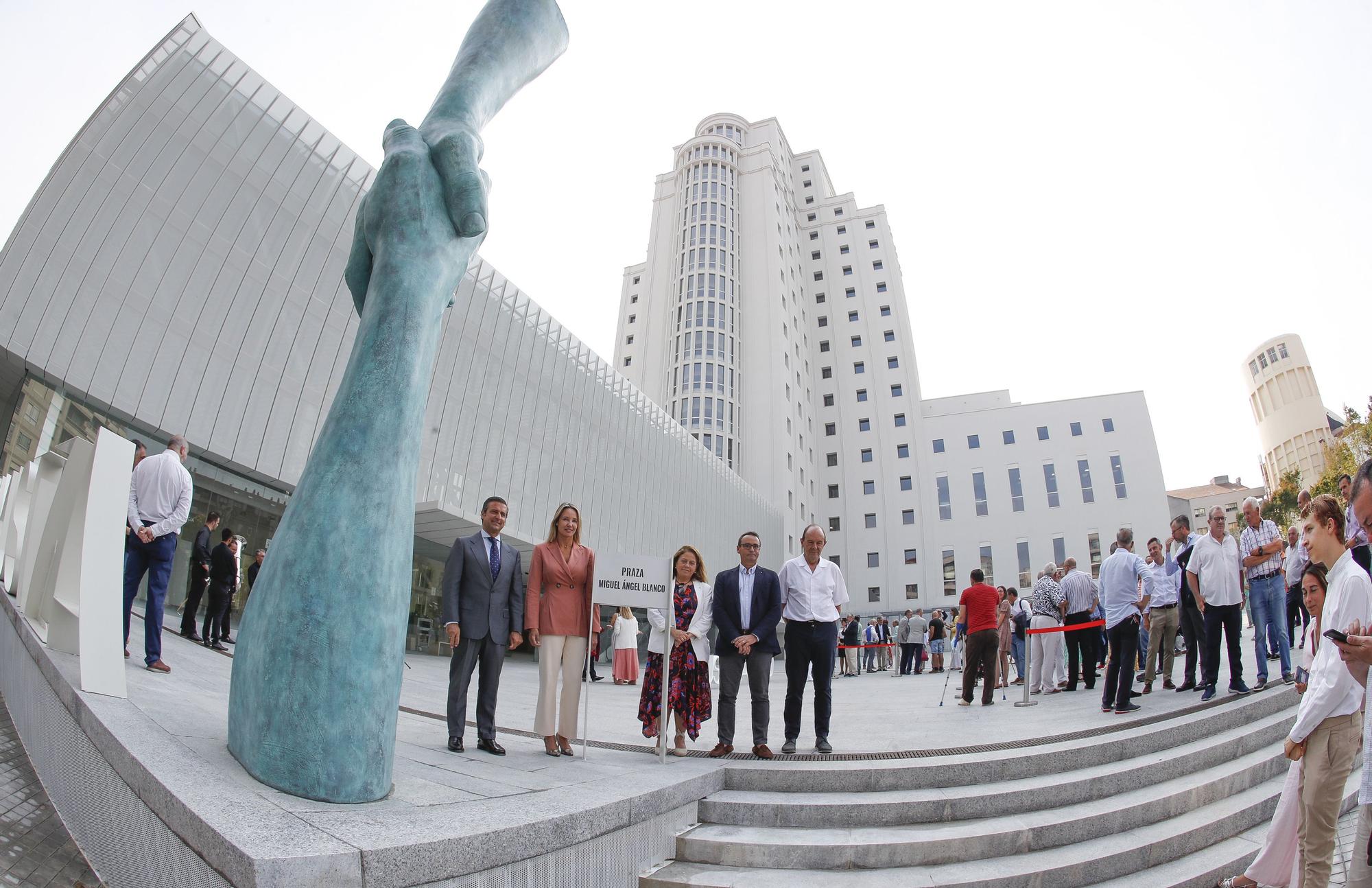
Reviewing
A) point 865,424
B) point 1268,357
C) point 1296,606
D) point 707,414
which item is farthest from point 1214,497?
point 1296,606

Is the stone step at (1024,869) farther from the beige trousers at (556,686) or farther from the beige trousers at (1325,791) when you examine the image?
the beige trousers at (556,686)

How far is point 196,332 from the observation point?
15.3 m

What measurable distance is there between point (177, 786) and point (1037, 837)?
4390 mm

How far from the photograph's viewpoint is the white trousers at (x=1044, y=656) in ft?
32.5

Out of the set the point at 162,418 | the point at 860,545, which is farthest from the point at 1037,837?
the point at 860,545

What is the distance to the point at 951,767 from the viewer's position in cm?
491

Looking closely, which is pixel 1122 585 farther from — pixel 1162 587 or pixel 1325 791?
pixel 1325 791

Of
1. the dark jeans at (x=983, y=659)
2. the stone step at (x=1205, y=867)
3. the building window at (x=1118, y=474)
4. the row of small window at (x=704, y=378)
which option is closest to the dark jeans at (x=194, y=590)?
the dark jeans at (x=983, y=659)

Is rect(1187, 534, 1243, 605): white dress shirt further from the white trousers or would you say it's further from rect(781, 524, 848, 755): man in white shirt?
rect(781, 524, 848, 755): man in white shirt

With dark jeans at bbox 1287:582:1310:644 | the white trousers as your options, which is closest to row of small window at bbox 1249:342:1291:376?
dark jeans at bbox 1287:582:1310:644

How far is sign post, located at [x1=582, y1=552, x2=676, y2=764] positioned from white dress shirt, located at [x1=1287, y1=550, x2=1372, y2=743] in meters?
3.79

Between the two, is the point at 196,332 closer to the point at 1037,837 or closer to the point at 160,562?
the point at 160,562

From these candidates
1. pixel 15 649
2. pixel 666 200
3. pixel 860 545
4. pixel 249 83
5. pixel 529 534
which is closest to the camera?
pixel 15 649

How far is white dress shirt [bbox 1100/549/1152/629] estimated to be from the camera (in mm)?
7414
